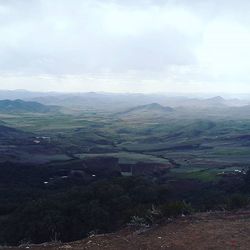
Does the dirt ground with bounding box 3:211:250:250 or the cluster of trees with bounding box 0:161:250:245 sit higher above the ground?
the dirt ground with bounding box 3:211:250:250

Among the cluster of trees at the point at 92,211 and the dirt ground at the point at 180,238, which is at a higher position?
the dirt ground at the point at 180,238

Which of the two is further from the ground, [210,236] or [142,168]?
[210,236]

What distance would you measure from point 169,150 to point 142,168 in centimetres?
3052

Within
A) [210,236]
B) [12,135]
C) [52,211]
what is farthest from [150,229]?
[12,135]

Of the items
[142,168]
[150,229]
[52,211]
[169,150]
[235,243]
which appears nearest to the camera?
[235,243]

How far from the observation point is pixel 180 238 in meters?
14.1

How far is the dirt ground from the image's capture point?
44.3 ft

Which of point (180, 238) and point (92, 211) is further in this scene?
point (92, 211)

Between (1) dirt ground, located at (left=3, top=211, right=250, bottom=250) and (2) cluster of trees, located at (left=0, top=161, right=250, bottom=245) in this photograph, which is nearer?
(1) dirt ground, located at (left=3, top=211, right=250, bottom=250)

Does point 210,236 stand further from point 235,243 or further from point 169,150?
point 169,150

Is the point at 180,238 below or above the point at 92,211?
above

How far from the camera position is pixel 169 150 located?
10712 centimetres

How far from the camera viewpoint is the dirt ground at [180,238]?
1350cm

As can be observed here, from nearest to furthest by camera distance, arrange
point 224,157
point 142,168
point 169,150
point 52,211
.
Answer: point 52,211
point 142,168
point 224,157
point 169,150
